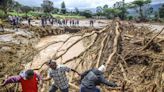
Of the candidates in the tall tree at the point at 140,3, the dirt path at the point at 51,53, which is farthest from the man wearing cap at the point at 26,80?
the tall tree at the point at 140,3

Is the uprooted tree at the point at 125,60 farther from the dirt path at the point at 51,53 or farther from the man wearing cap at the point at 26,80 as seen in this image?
the man wearing cap at the point at 26,80

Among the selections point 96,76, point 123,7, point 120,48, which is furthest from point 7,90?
point 123,7

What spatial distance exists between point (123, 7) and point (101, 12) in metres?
13.2

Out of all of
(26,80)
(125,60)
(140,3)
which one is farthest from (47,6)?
(26,80)

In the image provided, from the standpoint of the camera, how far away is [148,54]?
494 inches

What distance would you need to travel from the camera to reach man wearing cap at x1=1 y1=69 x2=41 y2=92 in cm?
684

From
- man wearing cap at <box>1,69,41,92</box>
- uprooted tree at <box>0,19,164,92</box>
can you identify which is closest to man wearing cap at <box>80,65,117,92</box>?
man wearing cap at <box>1,69,41,92</box>

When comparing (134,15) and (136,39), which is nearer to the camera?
(136,39)

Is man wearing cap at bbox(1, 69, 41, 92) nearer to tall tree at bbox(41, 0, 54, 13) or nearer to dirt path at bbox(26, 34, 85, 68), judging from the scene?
dirt path at bbox(26, 34, 85, 68)

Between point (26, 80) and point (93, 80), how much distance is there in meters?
1.31

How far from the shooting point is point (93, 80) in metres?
7.02

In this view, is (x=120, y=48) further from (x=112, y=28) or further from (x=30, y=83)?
(x=30, y=83)

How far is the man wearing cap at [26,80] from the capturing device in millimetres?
6844

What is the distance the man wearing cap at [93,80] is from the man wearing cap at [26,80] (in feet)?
3.24
